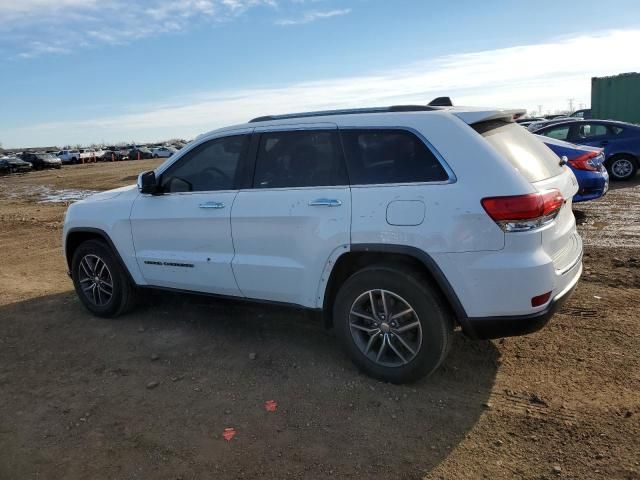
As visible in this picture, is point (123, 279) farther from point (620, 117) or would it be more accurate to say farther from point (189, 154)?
point (620, 117)

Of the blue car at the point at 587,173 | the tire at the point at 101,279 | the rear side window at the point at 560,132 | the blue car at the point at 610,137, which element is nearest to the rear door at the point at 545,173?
the tire at the point at 101,279

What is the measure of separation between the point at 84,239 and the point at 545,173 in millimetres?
4437

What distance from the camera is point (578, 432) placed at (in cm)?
316

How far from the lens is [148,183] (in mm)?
4758

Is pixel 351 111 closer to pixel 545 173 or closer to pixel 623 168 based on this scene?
pixel 545 173


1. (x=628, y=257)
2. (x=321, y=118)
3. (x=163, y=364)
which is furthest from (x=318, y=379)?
(x=628, y=257)

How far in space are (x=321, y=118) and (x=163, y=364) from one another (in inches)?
92.0

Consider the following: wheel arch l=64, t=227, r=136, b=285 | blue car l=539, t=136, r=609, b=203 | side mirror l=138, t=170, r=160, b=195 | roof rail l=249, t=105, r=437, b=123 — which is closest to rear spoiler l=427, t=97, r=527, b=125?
roof rail l=249, t=105, r=437, b=123

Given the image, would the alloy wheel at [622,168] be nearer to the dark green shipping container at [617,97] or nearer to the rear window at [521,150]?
the dark green shipping container at [617,97]

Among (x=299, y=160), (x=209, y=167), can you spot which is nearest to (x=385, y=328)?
(x=299, y=160)

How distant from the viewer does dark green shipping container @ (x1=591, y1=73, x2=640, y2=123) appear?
824 inches

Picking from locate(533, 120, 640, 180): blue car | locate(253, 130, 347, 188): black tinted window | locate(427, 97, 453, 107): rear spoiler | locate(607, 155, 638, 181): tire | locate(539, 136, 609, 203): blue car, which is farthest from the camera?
locate(607, 155, 638, 181): tire

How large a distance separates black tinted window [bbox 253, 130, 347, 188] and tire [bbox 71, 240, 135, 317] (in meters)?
1.97

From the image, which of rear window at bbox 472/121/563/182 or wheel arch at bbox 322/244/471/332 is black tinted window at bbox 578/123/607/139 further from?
wheel arch at bbox 322/244/471/332
